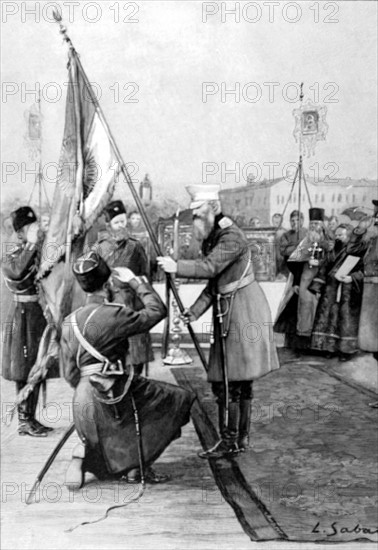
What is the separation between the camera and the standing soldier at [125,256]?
154 inches

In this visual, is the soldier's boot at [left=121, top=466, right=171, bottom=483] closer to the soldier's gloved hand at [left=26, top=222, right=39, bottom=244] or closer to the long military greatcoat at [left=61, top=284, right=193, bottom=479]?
the long military greatcoat at [left=61, top=284, right=193, bottom=479]

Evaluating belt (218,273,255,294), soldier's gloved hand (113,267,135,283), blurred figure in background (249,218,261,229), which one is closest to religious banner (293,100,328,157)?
blurred figure in background (249,218,261,229)

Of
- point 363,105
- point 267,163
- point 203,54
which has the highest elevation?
point 203,54

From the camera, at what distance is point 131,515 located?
13.0 ft

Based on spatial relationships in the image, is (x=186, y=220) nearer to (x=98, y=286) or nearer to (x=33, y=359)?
(x=98, y=286)

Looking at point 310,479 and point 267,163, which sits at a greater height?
point 267,163

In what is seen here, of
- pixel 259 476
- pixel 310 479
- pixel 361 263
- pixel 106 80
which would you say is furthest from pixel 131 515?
pixel 106 80

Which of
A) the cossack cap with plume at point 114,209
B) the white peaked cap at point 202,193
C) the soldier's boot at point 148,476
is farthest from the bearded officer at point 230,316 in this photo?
the cossack cap with plume at point 114,209

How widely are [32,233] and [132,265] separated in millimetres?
685

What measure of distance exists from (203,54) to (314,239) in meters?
1.33

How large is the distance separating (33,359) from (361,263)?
2.16 meters

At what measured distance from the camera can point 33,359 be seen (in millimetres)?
4070

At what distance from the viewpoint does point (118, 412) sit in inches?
155

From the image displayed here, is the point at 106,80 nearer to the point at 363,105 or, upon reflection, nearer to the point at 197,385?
the point at 363,105
